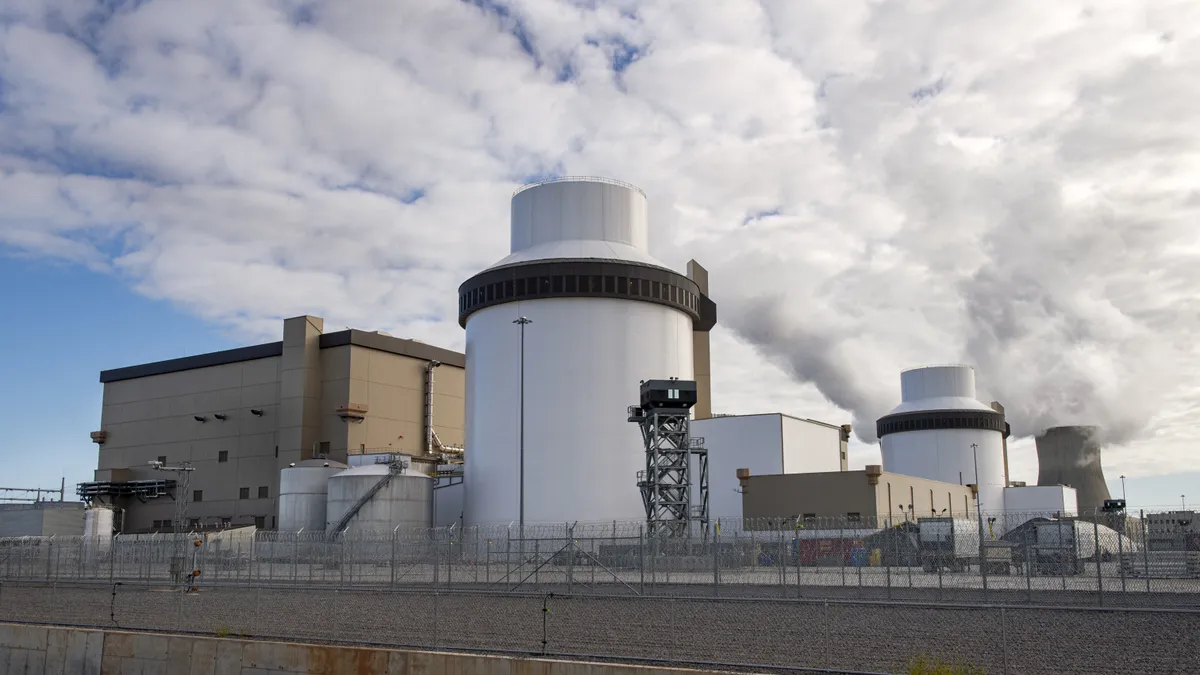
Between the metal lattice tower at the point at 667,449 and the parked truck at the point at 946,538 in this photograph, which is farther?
the metal lattice tower at the point at 667,449

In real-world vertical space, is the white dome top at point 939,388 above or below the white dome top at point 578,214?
below

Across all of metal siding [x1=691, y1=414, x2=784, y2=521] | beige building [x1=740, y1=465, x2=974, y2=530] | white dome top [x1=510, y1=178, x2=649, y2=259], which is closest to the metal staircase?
white dome top [x1=510, y1=178, x2=649, y2=259]

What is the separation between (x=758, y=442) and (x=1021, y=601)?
111 ft

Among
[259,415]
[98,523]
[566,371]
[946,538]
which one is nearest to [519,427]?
[566,371]

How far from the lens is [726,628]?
850 inches

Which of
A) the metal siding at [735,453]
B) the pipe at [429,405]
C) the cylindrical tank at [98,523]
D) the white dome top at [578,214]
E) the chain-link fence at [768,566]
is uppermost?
the white dome top at [578,214]

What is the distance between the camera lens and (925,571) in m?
37.9

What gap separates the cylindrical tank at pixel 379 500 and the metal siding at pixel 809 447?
24.1 m

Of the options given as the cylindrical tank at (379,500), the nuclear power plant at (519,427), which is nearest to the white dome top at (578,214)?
the nuclear power plant at (519,427)

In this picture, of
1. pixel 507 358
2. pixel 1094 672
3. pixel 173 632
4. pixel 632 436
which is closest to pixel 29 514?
pixel 507 358

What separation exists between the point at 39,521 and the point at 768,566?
74118 mm

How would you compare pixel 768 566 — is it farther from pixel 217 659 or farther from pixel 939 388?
pixel 939 388

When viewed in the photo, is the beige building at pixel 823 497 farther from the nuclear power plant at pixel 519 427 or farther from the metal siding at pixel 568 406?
the metal siding at pixel 568 406

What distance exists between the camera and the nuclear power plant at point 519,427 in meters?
59.4
